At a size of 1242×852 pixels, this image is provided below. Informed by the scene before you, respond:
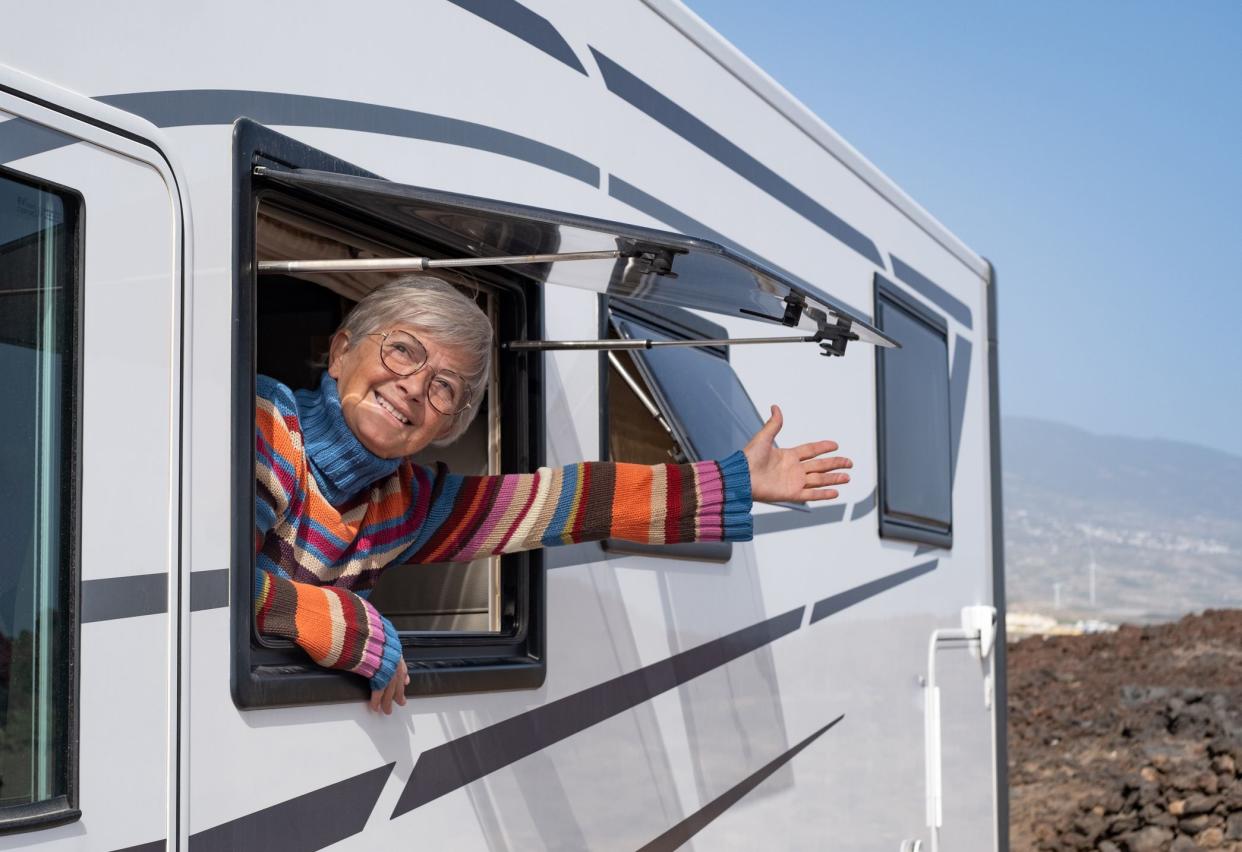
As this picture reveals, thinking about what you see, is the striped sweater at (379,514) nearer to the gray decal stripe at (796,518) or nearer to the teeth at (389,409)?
the teeth at (389,409)

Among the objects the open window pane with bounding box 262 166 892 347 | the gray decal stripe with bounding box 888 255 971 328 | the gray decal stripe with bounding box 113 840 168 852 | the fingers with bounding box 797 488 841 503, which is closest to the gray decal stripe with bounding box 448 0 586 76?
the open window pane with bounding box 262 166 892 347

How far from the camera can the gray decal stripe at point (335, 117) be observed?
1.83 m

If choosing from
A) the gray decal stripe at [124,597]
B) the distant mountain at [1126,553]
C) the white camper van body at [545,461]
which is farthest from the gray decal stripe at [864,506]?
the distant mountain at [1126,553]

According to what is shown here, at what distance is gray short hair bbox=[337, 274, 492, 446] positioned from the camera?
236cm

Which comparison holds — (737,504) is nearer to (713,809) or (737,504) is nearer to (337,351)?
(337,351)

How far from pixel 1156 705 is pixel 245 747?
1595 centimetres

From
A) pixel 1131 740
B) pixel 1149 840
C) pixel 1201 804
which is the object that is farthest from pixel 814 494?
pixel 1131 740

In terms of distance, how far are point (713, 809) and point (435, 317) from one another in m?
1.38

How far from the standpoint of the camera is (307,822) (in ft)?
6.53

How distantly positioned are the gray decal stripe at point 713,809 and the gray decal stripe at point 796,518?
0.53 meters

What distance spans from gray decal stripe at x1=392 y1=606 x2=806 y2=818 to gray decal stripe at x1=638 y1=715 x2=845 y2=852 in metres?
0.27

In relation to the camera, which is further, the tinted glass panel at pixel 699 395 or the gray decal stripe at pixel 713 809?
the tinted glass panel at pixel 699 395

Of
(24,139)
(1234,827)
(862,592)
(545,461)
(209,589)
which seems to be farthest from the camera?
(1234,827)

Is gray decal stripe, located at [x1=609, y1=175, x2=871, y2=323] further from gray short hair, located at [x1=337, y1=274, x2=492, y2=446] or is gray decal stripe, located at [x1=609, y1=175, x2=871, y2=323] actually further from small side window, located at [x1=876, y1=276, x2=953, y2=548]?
small side window, located at [x1=876, y1=276, x2=953, y2=548]
